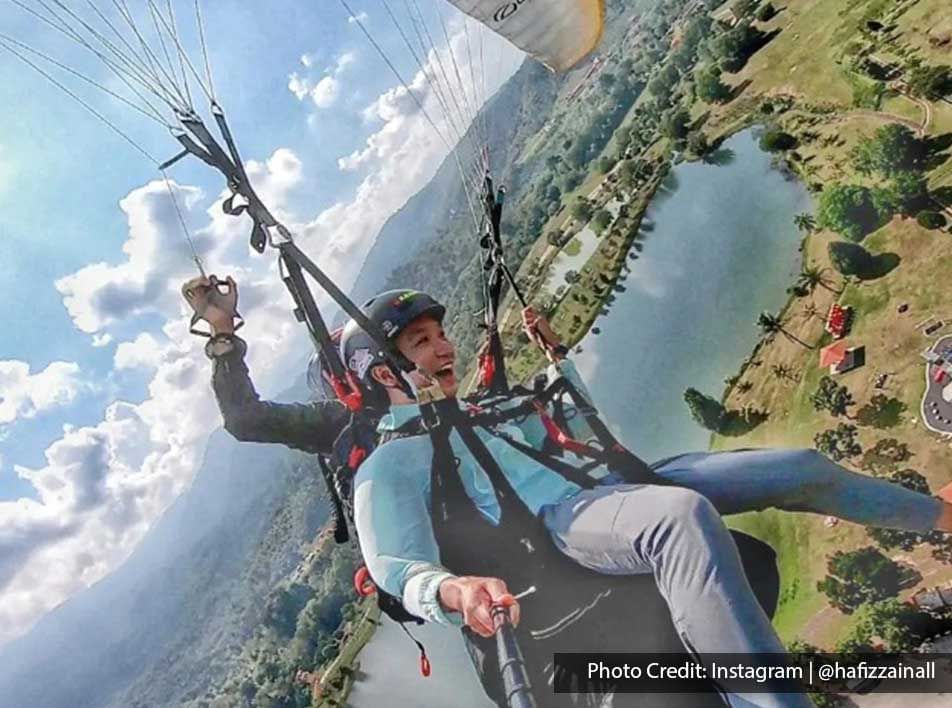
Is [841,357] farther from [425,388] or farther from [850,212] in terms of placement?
[425,388]

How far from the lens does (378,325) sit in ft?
27.7

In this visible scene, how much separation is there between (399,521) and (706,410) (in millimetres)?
7661

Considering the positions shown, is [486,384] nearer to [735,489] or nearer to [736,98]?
[735,489]

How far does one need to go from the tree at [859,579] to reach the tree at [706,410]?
3597 mm

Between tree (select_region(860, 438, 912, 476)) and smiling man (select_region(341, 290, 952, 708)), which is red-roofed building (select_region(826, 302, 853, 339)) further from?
smiling man (select_region(341, 290, 952, 708))

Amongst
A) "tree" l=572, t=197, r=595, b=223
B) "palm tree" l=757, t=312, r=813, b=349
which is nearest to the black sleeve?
"palm tree" l=757, t=312, r=813, b=349

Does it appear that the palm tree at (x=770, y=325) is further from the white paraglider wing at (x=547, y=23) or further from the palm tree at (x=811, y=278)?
the white paraglider wing at (x=547, y=23)

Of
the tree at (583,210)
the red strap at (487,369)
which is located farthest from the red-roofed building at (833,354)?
the tree at (583,210)

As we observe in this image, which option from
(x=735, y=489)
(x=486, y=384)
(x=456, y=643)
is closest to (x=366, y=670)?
(x=456, y=643)

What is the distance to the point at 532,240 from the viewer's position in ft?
79.6

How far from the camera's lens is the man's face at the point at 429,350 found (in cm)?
851

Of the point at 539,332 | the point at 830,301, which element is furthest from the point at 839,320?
the point at 539,332

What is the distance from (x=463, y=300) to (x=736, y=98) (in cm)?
994

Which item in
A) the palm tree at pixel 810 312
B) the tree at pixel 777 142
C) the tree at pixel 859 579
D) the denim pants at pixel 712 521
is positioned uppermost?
the tree at pixel 777 142
